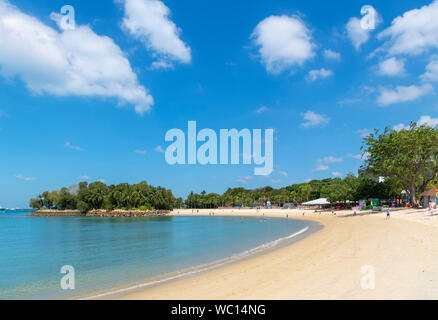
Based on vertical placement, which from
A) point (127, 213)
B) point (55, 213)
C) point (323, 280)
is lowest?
point (55, 213)

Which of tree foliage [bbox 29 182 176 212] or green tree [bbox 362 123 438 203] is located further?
tree foliage [bbox 29 182 176 212]

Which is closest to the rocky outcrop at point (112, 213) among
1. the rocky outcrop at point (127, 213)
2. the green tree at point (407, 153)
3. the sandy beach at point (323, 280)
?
the rocky outcrop at point (127, 213)

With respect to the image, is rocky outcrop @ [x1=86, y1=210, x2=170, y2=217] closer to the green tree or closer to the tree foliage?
the tree foliage

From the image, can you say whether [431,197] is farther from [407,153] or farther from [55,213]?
[55,213]

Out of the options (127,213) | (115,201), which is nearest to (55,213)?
(115,201)

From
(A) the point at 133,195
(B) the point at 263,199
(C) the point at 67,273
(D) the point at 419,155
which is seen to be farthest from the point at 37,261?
(B) the point at 263,199

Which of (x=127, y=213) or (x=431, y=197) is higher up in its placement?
(x=431, y=197)

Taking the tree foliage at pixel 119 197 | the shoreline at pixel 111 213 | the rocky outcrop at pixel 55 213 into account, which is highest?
the tree foliage at pixel 119 197

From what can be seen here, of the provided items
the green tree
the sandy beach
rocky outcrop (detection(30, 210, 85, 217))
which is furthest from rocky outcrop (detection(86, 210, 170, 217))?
the sandy beach

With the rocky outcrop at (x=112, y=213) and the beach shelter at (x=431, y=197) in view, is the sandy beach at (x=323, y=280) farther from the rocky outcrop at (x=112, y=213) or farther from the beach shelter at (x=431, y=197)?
the rocky outcrop at (x=112, y=213)

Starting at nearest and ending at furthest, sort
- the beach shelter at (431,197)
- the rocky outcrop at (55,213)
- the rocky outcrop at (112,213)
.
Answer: the beach shelter at (431,197) → the rocky outcrop at (112,213) → the rocky outcrop at (55,213)

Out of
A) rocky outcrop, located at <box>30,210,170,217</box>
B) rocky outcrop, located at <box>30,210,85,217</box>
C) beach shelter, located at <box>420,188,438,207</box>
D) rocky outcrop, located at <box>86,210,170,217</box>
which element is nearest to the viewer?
beach shelter, located at <box>420,188,438,207</box>
